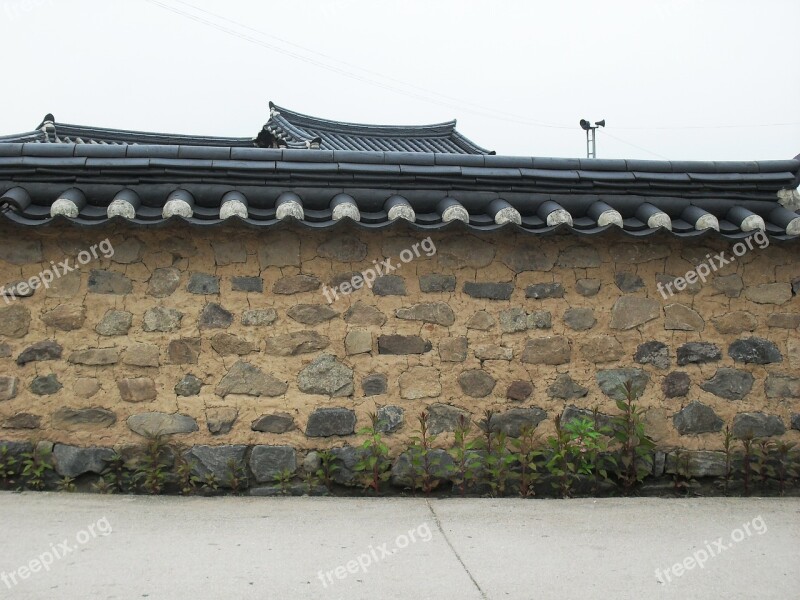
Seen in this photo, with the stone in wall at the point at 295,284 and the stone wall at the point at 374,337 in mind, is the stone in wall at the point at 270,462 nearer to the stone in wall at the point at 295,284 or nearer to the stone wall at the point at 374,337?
the stone wall at the point at 374,337

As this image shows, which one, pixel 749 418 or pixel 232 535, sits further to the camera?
pixel 749 418

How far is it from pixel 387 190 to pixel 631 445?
91.5 inches

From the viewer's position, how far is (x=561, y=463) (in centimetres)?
509

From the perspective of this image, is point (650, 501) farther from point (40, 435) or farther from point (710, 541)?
point (40, 435)

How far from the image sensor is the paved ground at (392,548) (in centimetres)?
338

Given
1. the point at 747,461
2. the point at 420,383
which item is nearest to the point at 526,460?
the point at 420,383

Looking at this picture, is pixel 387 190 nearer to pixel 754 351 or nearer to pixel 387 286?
pixel 387 286

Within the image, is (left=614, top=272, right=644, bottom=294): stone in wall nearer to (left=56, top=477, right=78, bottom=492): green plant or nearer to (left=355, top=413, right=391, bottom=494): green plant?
(left=355, top=413, right=391, bottom=494): green plant

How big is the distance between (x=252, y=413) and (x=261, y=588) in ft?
5.98

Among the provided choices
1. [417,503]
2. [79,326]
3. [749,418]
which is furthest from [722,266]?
[79,326]

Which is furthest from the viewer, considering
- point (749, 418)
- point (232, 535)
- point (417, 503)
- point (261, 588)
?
point (749, 418)

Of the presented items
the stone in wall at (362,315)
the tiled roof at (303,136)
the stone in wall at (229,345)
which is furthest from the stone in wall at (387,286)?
the tiled roof at (303,136)

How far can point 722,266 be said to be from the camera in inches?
213

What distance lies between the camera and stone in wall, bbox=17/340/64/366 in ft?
16.4
